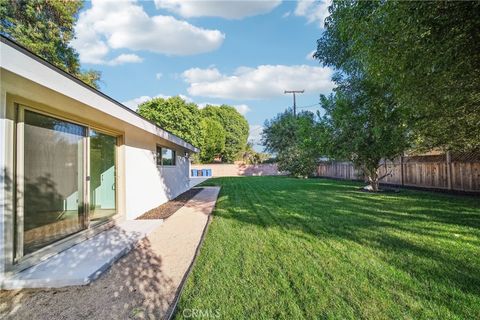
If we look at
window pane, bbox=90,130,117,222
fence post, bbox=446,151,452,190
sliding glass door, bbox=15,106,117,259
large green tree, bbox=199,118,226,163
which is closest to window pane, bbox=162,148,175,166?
window pane, bbox=90,130,117,222

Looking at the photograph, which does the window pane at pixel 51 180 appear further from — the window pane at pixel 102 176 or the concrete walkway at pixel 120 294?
the concrete walkway at pixel 120 294

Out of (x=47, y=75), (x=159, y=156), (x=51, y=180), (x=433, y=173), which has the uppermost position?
(x=47, y=75)

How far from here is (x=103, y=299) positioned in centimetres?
266

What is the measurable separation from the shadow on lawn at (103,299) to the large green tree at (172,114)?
76.8 feet

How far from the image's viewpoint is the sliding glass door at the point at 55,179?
335cm

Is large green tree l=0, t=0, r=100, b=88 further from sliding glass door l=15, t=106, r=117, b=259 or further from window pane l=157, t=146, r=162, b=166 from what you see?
sliding glass door l=15, t=106, r=117, b=259

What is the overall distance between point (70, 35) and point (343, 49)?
1537 centimetres

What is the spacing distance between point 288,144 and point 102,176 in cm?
2405

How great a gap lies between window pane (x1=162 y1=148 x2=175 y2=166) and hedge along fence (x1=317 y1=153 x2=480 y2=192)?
940cm

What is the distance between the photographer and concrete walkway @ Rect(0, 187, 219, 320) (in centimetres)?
242

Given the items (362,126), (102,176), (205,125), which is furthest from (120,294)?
(205,125)

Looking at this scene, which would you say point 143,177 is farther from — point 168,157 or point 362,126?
point 362,126

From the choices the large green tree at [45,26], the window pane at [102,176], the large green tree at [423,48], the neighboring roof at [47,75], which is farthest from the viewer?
the large green tree at [45,26]

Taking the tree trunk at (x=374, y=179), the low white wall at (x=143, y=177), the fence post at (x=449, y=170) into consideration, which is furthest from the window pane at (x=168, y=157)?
the fence post at (x=449, y=170)
